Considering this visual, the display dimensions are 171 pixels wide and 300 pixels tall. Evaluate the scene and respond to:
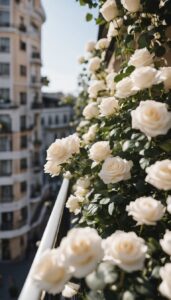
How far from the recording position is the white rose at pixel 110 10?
8.93 ft

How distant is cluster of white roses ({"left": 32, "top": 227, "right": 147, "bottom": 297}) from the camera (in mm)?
1287

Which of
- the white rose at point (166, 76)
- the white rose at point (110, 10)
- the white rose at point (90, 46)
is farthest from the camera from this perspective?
the white rose at point (90, 46)

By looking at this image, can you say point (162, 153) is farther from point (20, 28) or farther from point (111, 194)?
point (20, 28)

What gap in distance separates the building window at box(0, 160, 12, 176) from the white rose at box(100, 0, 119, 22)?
78.3ft

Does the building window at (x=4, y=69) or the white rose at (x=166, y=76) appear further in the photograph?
the building window at (x=4, y=69)

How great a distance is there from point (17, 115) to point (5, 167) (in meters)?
3.83

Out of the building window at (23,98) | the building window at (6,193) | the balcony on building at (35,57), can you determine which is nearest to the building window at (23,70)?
the balcony on building at (35,57)

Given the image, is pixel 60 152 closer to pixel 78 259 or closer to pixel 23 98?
pixel 78 259

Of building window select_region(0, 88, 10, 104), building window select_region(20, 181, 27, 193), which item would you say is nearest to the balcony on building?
building window select_region(0, 88, 10, 104)

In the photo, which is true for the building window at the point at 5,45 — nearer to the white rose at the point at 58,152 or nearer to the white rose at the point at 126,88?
the white rose at the point at 58,152

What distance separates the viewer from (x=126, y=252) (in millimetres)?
1333

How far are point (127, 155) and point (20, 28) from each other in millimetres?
25494

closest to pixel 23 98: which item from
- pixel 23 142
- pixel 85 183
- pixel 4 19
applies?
pixel 23 142

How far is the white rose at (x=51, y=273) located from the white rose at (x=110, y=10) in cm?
202
